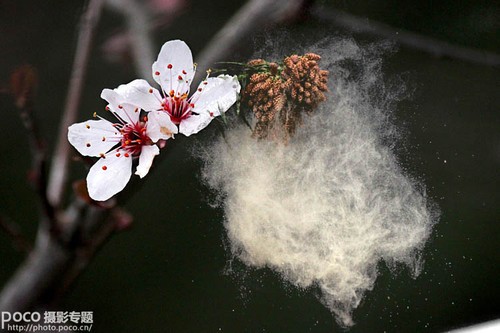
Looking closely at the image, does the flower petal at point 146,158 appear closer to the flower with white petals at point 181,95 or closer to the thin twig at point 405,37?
the flower with white petals at point 181,95

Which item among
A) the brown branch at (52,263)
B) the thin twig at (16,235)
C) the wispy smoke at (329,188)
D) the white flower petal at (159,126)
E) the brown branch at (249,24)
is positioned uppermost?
the brown branch at (249,24)

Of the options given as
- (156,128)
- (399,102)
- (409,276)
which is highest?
(156,128)

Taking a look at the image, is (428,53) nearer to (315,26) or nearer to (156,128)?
(315,26)

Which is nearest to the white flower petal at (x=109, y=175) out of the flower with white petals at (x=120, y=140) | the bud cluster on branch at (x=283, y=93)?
the flower with white petals at (x=120, y=140)

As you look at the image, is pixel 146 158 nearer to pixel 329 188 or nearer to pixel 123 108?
pixel 123 108

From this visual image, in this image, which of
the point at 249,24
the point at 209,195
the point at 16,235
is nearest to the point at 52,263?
the point at 16,235

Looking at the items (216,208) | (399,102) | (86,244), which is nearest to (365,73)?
(399,102)

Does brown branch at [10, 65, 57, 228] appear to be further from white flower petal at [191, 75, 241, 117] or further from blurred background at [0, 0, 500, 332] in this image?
white flower petal at [191, 75, 241, 117]

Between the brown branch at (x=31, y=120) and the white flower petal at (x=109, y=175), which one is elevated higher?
the brown branch at (x=31, y=120)
